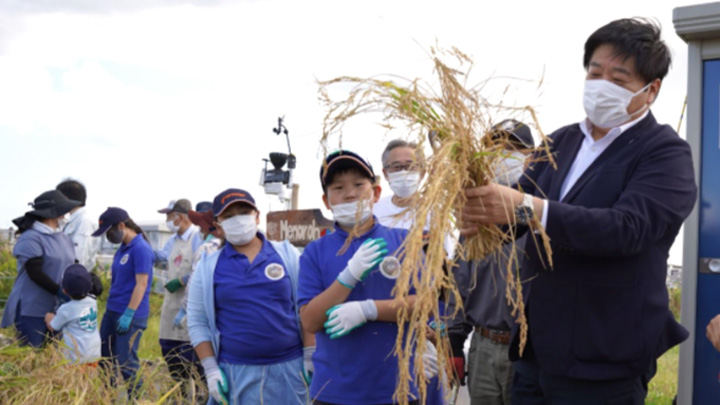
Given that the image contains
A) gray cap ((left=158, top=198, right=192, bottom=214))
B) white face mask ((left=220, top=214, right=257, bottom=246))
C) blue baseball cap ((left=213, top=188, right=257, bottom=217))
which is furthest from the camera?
gray cap ((left=158, top=198, right=192, bottom=214))

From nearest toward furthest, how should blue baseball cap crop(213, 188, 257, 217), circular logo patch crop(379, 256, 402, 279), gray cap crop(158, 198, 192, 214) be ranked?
circular logo patch crop(379, 256, 402, 279), blue baseball cap crop(213, 188, 257, 217), gray cap crop(158, 198, 192, 214)

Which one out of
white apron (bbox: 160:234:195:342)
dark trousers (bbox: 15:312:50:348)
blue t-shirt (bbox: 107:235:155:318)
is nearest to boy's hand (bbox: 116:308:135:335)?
blue t-shirt (bbox: 107:235:155:318)

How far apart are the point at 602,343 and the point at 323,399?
130cm

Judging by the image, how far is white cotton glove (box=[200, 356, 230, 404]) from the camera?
410 centimetres

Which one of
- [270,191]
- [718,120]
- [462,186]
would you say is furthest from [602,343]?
[270,191]

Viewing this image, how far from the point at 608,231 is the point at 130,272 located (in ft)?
20.5

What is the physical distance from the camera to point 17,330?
711 cm

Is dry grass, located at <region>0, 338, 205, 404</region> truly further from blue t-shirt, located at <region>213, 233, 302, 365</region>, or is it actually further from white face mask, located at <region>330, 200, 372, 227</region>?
white face mask, located at <region>330, 200, 372, 227</region>

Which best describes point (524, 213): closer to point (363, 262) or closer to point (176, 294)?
point (363, 262)

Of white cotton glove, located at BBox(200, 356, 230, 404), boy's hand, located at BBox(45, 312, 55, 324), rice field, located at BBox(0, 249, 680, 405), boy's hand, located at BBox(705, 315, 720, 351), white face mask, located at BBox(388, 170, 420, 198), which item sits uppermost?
white face mask, located at BBox(388, 170, 420, 198)

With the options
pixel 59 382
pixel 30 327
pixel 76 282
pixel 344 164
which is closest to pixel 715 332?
pixel 344 164

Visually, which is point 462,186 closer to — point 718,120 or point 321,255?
point 321,255

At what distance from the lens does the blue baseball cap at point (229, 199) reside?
4.65 meters

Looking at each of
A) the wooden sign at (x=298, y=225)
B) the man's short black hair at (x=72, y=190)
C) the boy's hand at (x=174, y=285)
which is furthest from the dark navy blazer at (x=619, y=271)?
the man's short black hair at (x=72, y=190)
